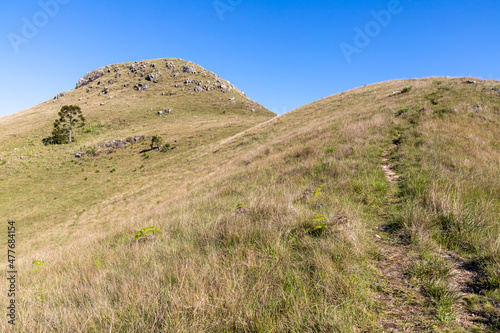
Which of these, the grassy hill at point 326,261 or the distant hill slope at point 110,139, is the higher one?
the distant hill slope at point 110,139

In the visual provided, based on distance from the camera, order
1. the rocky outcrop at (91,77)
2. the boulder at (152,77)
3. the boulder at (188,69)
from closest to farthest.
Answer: the boulder at (152,77), the boulder at (188,69), the rocky outcrop at (91,77)

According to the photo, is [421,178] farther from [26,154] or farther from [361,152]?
[26,154]

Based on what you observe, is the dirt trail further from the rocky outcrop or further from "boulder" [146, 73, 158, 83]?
the rocky outcrop

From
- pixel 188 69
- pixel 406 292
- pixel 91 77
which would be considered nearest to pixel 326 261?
pixel 406 292

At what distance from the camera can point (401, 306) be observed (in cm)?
201

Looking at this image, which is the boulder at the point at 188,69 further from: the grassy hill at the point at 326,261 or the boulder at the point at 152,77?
the grassy hill at the point at 326,261

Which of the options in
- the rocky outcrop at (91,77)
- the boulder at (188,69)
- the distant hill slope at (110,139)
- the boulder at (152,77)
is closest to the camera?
the distant hill slope at (110,139)

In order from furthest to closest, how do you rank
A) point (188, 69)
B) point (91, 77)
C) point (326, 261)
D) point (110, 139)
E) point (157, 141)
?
point (91, 77), point (188, 69), point (110, 139), point (157, 141), point (326, 261)

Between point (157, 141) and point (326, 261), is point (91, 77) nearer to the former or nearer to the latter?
point (157, 141)

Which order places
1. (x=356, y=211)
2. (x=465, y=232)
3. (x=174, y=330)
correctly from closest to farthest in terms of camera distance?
(x=174, y=330) → (x=465, y=232) → (x=356, y=211)

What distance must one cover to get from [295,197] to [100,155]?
43039mm

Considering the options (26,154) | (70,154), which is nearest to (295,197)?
(70,154)

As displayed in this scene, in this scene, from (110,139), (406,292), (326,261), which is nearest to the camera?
A: (406,292)

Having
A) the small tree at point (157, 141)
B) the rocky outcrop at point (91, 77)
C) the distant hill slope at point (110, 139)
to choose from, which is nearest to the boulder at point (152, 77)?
the distant hill slope at point (110, 139)
